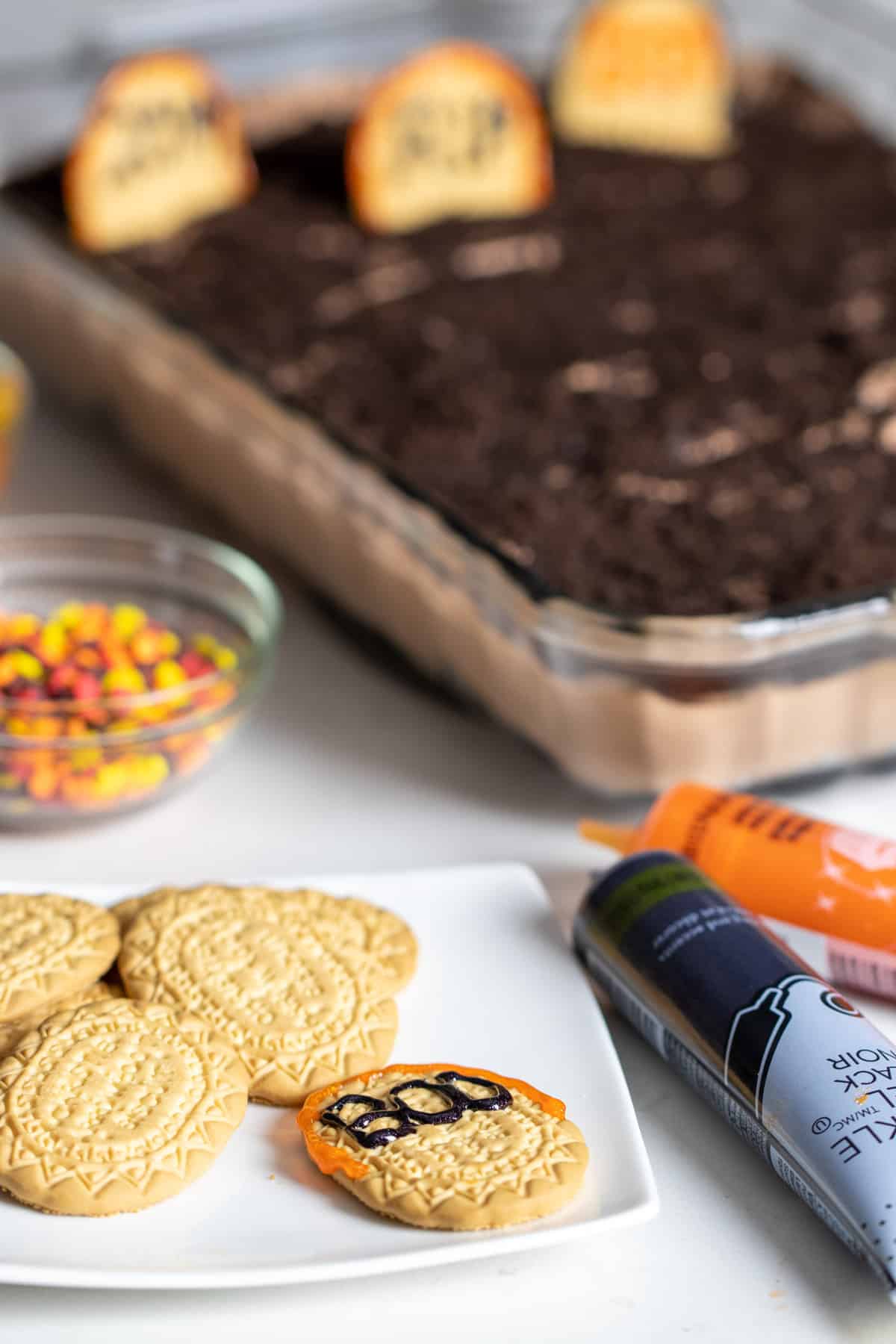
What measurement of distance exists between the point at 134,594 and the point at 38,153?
2.39ft

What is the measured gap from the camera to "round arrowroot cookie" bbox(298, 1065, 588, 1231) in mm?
799

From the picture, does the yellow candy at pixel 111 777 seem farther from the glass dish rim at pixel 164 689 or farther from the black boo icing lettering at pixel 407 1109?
the black boo icing lettering at pixel 407 1109

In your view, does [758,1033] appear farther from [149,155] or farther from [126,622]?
[149,155]

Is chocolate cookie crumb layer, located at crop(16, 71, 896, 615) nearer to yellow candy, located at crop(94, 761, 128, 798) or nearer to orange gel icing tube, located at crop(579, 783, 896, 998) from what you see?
orange gel icing tube, located at crop(579, 783, 896, 998)

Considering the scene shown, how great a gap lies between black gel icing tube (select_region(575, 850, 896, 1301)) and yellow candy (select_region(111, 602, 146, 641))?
0.41 metres

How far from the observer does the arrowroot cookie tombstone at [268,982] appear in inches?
35.3

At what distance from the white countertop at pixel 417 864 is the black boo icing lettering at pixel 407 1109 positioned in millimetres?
69

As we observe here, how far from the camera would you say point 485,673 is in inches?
49.1

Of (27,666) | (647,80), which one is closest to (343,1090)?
(27,666)

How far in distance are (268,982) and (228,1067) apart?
2.8 inches

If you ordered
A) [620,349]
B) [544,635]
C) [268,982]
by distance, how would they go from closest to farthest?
[268,982] < [544,635] < [620,349]

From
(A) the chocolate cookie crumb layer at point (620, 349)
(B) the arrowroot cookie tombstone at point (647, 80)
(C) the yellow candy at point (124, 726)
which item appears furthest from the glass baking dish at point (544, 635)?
(B) the arrowroot cookie tombstone at point (647, 80)

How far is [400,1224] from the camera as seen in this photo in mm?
811

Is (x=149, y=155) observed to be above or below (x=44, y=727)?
above
